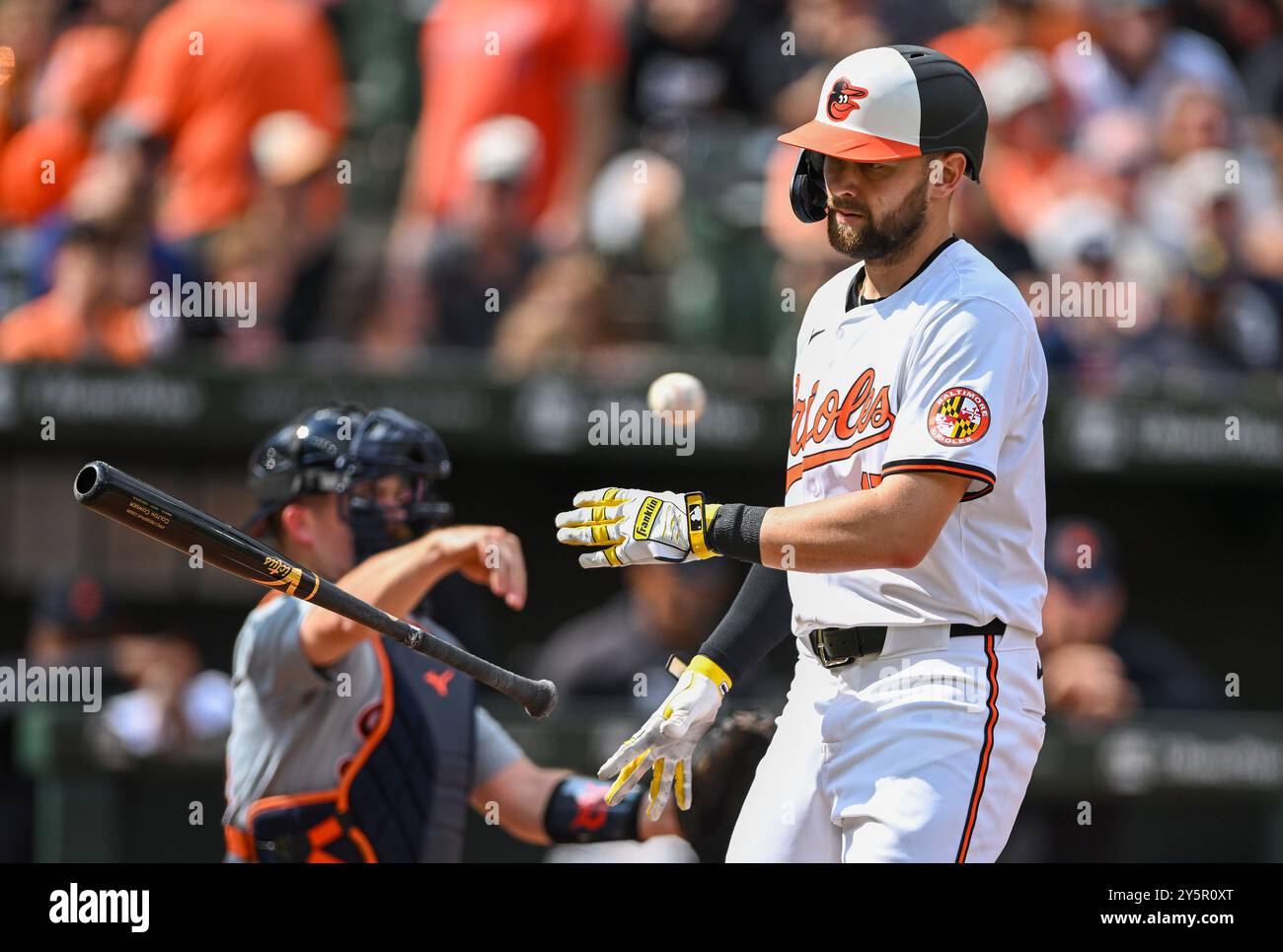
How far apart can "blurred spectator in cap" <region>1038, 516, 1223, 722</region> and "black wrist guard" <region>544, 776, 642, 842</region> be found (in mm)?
3165

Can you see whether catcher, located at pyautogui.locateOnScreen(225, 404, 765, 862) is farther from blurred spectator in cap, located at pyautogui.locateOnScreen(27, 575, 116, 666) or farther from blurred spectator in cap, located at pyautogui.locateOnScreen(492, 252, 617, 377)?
blurred spectator in cap, located at pyautogui.locateOnScreen(492, 252, 617, 377)

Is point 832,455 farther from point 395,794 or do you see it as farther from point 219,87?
point 219,87

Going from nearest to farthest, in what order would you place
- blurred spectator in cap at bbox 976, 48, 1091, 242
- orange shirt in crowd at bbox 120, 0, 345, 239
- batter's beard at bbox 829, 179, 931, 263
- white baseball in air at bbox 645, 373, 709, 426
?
1. batter's beard at bbox 829, 179, 931, 263
2. white baseball in air at bbox 645, 373, 709, 426
3. orange shirt in crowd at bbox 120, 0, 345, 239
4. blurred spectator in cap at bbox 976, 48, 1091, 242

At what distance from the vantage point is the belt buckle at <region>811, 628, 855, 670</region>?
3643 mm

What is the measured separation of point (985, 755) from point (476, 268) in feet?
15.4

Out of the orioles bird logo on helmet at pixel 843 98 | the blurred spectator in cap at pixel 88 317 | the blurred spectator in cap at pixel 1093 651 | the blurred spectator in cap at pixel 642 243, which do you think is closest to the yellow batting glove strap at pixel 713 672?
the orioles bird logo on helmet at pixel 843 98

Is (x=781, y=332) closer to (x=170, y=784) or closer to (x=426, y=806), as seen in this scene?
(x=170, y=784)

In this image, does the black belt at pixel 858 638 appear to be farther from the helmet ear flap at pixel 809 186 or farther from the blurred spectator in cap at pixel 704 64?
the blurred spectator in cap at pixel 704 64

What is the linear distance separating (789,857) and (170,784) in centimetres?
382

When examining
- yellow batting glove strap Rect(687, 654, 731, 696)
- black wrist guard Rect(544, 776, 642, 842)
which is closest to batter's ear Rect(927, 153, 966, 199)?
yellow batting glove strap Rect(687, 654, 731, 696)

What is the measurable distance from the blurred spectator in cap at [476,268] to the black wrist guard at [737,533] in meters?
4.29

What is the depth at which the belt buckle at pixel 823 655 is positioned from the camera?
3.64 metres

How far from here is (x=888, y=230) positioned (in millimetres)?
3623
